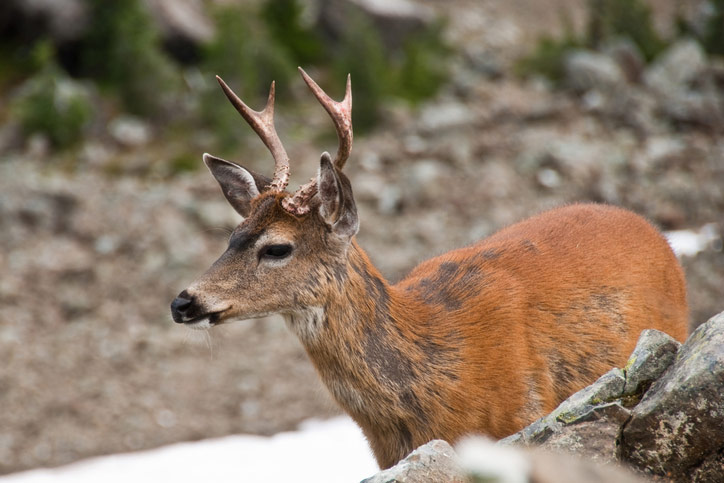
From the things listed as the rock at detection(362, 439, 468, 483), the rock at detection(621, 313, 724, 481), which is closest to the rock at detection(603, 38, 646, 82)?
the rock at detection(621, 313, 724, 481)

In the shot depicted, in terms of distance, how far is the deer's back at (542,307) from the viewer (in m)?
5.01

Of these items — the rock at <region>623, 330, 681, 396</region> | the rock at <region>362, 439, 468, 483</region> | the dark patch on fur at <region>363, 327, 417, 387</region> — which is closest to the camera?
the rock at <region>362, 439, 468, 483</region>

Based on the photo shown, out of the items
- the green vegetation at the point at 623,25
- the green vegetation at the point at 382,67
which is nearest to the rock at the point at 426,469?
the green vegetation at the point at 382,67

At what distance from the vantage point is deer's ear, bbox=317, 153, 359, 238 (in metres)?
4.91

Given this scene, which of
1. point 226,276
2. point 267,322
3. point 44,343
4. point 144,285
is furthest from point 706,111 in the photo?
point 226,276

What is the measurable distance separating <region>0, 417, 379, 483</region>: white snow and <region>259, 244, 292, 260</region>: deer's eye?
3451 mm

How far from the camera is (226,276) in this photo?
5031 millimetres

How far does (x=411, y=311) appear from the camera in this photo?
5.21 m

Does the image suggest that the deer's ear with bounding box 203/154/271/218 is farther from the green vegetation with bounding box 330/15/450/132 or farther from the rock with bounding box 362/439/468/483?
the green vegetation with bounding box 330/15/450/132

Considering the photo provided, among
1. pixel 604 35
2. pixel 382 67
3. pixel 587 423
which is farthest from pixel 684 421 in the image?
pixel 604 35

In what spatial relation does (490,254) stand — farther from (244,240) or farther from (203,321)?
(203,321)

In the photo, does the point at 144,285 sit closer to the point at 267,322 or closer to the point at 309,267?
the point at 267,322

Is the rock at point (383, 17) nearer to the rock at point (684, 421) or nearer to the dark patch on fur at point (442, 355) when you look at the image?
the dark patch on fur at point (442, 355)

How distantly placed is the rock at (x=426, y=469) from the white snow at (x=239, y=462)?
159 inches
